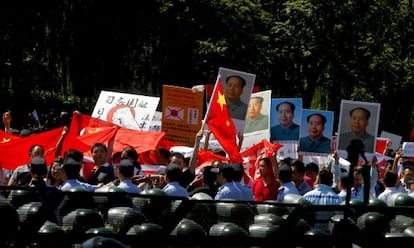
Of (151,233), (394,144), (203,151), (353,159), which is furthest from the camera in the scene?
(394,144)

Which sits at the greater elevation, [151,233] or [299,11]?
[299,11]

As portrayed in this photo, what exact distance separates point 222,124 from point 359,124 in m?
2.12

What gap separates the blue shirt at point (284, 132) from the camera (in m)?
18.0

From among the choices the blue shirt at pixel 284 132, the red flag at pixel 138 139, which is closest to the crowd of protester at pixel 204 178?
the red flag at pixel 138 139

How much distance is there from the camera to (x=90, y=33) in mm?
37250

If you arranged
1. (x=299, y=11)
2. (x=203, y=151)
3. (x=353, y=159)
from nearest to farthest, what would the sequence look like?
(x=353, y=159) < (x=203, y=151) < (x=299, y=11)

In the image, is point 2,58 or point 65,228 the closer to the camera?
point 65,228

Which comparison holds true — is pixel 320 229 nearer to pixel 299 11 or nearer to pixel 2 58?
pixel 2 58

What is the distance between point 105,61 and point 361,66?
11.0 m

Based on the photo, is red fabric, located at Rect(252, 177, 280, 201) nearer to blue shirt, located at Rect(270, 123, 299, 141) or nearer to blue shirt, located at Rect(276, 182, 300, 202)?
blue shirt, located at Rect(276, 182, 300, 202)

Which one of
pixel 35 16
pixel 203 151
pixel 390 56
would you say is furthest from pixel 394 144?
pixel 390 56

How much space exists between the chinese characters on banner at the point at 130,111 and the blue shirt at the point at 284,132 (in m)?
2.25

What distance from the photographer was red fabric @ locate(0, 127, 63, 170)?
54.4ft

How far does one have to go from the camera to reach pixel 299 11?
144ft
